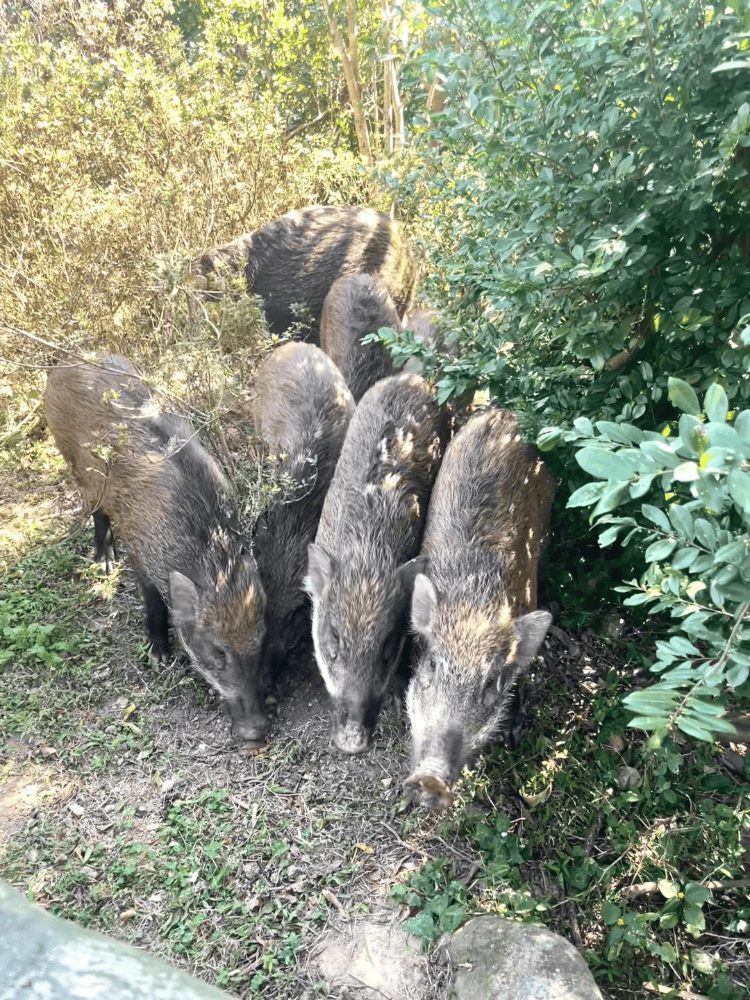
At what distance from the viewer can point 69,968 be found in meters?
1.15

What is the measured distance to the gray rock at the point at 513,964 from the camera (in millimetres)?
2436

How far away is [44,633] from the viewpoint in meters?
4.10

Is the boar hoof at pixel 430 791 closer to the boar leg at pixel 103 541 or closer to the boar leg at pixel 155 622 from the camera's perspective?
the boar leg at pixel 155 622

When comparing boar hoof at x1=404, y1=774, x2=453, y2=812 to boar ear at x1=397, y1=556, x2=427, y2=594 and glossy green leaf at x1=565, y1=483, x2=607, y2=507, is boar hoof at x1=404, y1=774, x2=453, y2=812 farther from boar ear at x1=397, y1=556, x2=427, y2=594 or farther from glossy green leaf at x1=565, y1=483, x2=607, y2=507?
glossy green leaf at x1=565, y1=483, x2=607, y2=507

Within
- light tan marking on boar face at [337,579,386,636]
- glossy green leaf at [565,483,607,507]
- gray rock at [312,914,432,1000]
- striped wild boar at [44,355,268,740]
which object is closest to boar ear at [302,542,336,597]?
light tan marking on boar face at [337,579,386,636]

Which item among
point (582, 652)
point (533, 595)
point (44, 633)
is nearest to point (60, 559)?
point (44, 633)

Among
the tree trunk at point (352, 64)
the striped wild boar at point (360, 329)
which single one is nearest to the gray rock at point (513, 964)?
the striped wild boar at point (360, 329)

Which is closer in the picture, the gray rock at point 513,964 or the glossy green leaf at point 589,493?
the glossy green leaf at point 589,493

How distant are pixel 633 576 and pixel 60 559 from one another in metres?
3.47

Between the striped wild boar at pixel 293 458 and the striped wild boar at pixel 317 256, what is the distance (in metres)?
1.05

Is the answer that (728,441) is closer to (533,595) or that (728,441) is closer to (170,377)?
(533,595)

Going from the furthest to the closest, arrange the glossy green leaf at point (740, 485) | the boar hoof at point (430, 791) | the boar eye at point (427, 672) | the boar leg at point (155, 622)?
the boar leg at point (155, 622) < the boar eye at point (427, 672) < the boar hoof at point (430, 791) < the glossy green leaf at point (740, 485)

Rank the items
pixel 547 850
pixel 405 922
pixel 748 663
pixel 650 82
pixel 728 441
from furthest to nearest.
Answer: pixel 547 850 < pixel 405 922 < pixel 650 82 < pixel 748 663 < pixel 728 441

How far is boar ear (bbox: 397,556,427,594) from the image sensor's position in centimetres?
369
